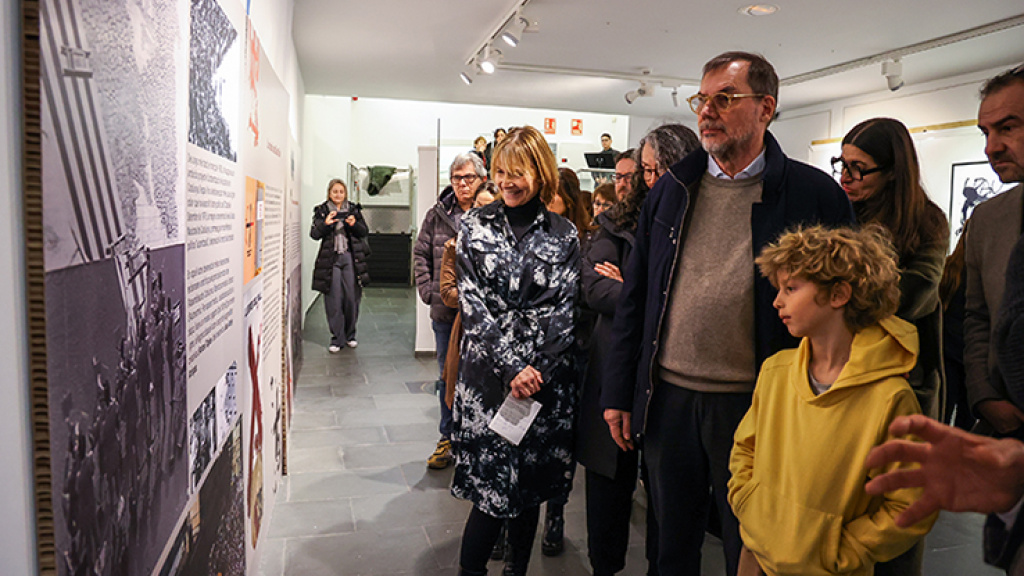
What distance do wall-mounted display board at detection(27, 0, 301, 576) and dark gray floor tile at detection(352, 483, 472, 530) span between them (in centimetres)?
114

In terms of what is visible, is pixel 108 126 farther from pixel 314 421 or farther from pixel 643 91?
pixel 643 91

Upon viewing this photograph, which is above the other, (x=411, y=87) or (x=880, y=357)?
(x=411, y=87)

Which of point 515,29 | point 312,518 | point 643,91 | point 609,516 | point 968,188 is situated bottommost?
Answer: point 312,518

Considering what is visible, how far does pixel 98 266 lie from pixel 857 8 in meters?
Answer: 5.93

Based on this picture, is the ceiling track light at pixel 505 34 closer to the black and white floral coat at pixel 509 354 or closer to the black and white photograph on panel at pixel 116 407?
the black and white floral coat at pixel 509 354

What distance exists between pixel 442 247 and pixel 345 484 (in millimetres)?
1451

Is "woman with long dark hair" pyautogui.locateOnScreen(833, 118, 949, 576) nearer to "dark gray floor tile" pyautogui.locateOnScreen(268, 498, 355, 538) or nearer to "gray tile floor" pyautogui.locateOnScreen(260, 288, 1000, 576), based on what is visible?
"gray tile floor" pyautogui.locateOnScreen(260, 288, 1000, 576)

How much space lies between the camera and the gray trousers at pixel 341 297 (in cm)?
693

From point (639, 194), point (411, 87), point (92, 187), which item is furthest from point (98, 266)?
point (411, 87)

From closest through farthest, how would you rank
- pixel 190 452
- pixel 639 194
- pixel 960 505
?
1. pixel 960 505
2. pixel 190 452
3. pixel 639 194

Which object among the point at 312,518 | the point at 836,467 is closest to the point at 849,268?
the point at 836,467

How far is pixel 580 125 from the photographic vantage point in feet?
45.4

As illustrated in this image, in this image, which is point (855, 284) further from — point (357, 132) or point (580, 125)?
point (357, 132)

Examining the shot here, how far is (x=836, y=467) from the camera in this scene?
1.46m
